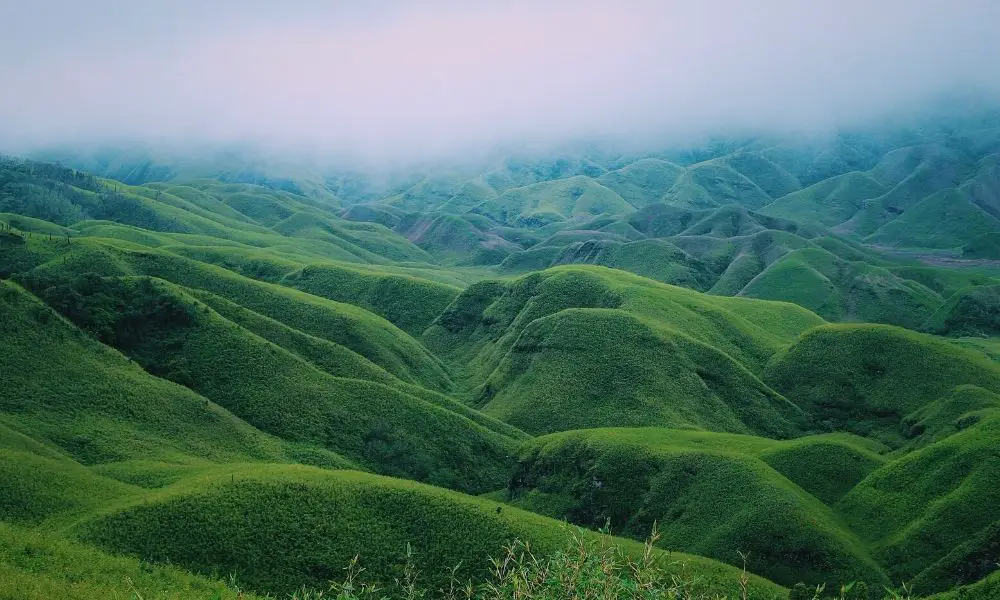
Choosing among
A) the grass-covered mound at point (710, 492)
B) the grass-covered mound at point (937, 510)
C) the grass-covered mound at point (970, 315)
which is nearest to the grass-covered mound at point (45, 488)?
the grass-covered mound at point (710, 492)

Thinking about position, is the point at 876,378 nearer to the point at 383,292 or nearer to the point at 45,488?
the point at 45,488

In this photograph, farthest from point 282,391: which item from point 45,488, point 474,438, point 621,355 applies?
point 621,355

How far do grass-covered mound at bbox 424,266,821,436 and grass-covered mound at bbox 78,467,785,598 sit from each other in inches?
1630

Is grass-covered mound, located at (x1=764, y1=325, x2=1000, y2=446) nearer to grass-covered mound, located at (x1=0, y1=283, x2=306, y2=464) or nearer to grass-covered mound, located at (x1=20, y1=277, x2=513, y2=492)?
grass-covered mound, located at (x1=20, y1=277, x2=513, y2=492)

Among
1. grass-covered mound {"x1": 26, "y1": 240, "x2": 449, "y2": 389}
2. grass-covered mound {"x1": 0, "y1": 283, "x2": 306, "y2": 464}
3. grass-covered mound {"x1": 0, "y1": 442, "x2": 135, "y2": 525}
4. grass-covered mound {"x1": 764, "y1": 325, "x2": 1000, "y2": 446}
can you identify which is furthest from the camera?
grass-covered mound {"x1": 26, "y1": 240, "x2": 449, "y2": 389}

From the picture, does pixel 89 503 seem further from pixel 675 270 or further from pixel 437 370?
pixel 675 270

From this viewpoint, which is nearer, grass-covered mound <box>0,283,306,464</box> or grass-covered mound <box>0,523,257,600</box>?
grass-covered mound <box>0,523,257,600</box>

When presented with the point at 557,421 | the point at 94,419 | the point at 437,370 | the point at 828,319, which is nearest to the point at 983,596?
the point at 557,421

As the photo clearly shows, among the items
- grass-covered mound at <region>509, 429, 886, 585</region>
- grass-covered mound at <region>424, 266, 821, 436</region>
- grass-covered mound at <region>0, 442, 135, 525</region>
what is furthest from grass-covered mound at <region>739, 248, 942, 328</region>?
grass-covered mound at <region>0, 442, 135, 525</region>

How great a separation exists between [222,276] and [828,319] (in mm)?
129457

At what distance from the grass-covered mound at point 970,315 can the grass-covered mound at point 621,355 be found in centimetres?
3621

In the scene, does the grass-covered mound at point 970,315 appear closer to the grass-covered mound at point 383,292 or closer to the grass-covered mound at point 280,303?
the grass-covered mound at point 383,292

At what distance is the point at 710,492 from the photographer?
62062 mm

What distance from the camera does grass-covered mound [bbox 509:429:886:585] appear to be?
53.7m
